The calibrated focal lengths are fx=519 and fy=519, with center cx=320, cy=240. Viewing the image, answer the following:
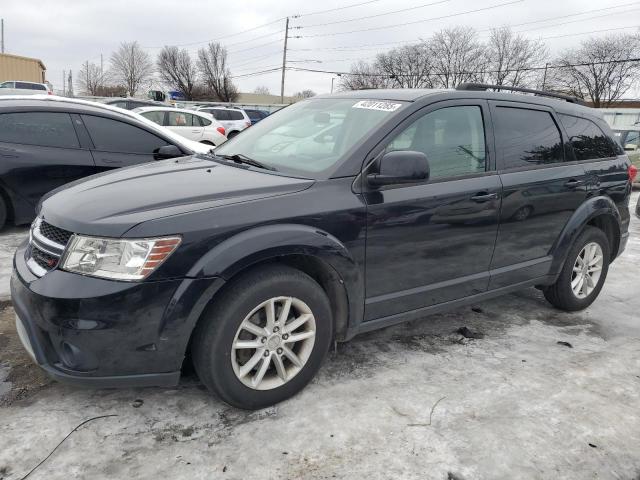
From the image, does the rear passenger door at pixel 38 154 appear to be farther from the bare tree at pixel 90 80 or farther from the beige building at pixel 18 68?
the bare tree at pixel 90 80

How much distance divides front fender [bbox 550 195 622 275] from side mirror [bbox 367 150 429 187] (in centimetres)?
175

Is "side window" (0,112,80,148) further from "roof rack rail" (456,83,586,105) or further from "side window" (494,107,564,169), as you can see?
"side window" (494,107,564,169)

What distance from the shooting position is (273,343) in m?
2.64

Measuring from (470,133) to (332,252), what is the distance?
141cm

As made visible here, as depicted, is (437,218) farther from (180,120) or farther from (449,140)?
(180,120)

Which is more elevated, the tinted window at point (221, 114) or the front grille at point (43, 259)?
the tinted window at point (221, 114)

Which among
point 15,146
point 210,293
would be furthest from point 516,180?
point 15,146

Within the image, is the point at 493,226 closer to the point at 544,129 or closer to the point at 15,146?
the point at 544,129

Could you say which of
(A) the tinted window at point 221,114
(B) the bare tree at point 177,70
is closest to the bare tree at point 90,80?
(B) the bare tree at point 177,70

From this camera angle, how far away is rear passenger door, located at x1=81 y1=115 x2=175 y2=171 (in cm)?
586

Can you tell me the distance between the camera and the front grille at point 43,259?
2438mm

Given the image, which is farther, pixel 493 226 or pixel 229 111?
pixel 229 111

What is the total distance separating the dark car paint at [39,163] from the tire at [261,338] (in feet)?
11.1

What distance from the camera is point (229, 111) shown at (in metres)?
21.2
